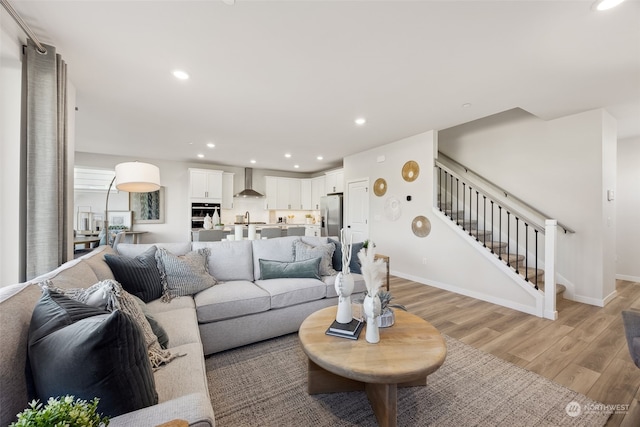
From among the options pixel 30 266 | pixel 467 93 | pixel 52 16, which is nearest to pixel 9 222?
pixel 30 266

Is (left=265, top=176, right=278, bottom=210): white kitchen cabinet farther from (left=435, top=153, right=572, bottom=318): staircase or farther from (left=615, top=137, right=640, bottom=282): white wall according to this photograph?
(left=615, top=137, right=640, bottom=282): white wall

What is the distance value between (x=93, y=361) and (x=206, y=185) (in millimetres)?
6188

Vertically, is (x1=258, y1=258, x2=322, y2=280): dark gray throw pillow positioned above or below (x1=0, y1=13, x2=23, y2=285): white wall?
below

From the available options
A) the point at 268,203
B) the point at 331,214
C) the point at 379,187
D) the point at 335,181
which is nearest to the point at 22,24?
the point at 379,187

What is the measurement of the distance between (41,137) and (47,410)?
2.27m

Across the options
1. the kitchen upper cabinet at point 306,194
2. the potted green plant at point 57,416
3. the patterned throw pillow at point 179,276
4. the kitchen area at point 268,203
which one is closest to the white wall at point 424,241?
the kitchen area at point 268,203

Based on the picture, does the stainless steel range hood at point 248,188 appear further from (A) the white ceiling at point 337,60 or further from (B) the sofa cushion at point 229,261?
(B) the sofa cushion at point 229,261

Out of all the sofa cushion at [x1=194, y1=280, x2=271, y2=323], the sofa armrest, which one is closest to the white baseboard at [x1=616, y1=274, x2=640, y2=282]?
the sofa cushion at [x1=194, y1=280, x2=271, y2=323]

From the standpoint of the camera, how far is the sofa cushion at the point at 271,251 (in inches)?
114

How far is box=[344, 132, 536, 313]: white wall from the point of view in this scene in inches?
137

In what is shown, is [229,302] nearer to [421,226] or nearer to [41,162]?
[41,162]

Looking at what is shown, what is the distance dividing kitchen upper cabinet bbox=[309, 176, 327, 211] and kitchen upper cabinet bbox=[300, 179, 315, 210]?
85mm

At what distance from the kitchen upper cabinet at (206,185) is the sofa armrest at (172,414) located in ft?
20.0
